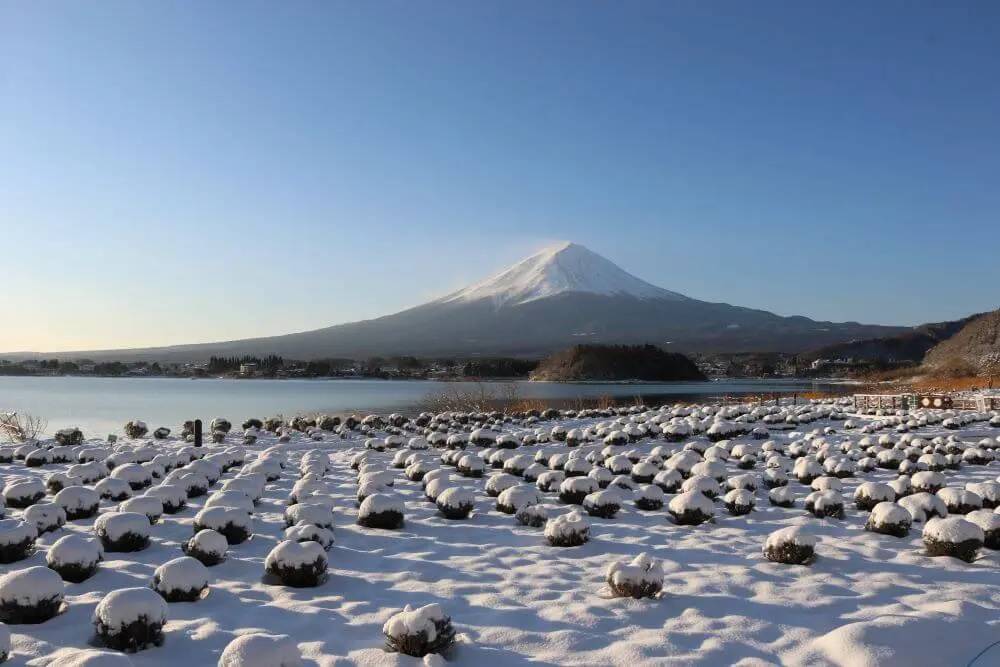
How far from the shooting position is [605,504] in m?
9.28

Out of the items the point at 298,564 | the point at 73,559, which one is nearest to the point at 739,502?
the point at 298,564

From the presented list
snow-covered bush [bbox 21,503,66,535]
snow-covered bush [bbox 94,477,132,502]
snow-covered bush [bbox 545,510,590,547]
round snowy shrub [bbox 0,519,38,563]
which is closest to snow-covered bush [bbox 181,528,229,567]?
round snowy shrub [bbox 0,519,38,563]

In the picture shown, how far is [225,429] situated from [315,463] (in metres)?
11.8

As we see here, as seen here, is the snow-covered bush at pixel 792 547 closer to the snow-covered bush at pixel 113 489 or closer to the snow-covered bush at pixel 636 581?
the snow-covered bush at pixel 636 581

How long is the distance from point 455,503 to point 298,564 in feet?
10.7

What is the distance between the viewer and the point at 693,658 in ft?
15.5

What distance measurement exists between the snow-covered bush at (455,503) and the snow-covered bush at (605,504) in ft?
5.47

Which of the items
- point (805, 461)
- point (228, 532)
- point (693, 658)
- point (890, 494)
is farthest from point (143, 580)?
point (805, 461)

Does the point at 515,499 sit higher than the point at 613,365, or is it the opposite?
the point at 613,365

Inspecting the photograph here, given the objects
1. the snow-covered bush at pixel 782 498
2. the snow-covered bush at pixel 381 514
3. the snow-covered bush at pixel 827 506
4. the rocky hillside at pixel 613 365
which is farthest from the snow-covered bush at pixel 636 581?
the rocky hillside at pixel 613 365

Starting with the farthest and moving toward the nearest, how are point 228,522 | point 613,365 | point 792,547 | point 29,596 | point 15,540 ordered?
1. point 613,365
2. point 228,522
3. point 15,540
4. point 792,547
5. point 29,596

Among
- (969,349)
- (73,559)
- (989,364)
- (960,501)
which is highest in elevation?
(969,349)

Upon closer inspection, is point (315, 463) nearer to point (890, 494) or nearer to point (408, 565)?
point (408, 565)

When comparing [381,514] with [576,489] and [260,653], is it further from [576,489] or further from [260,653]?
[260,653]
